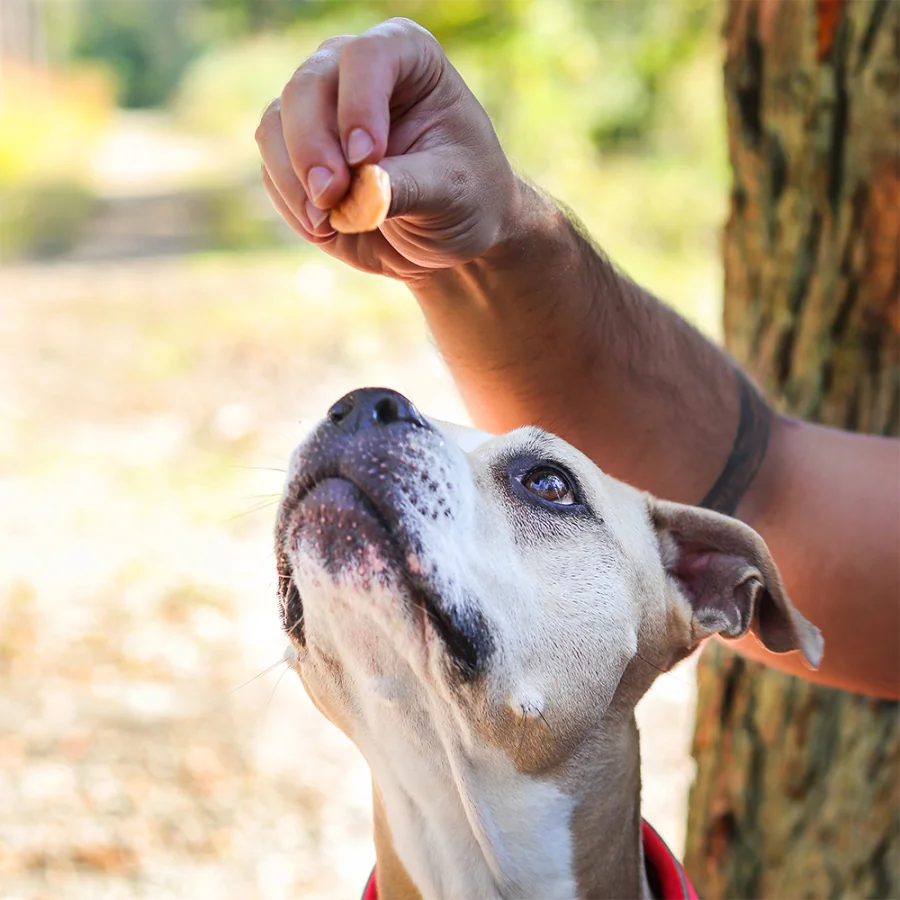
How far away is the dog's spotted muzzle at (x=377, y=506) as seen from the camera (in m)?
1.91

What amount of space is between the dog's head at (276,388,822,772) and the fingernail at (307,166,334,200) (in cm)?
47

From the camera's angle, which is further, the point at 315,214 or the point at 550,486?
the point at 550,486

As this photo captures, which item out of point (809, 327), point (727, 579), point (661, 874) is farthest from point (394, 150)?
point (809, 327)

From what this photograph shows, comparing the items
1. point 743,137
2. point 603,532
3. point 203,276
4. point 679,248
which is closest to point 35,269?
point 203,276

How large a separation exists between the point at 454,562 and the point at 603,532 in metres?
0.45

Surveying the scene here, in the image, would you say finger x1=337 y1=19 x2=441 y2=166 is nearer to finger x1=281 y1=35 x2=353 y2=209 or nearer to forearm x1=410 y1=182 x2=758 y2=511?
finger x1=281 y1=35 x2=353 y2=209

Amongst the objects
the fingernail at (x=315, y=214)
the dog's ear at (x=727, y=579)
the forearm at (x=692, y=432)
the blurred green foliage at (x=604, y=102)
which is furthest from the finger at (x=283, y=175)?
the blurred green foliage at (x=604, y=102)

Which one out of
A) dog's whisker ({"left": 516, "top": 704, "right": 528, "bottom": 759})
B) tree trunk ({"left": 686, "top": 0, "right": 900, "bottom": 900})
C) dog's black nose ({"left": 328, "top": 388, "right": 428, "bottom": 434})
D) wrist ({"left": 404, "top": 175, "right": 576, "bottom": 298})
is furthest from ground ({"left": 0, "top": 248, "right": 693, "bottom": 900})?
tree trunk ({"left": 686, "top": 0, "right": 900, "bottom": 900})

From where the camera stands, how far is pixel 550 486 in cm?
227

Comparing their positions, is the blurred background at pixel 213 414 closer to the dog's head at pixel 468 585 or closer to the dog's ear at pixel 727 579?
the dog's head at pixel 468 585

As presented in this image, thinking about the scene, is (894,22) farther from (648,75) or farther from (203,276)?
(648,75)

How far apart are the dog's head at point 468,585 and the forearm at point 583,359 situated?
202mm

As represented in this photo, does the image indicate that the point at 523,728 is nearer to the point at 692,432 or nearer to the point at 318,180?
the point at 692,432

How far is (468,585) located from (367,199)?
2.26 ft
